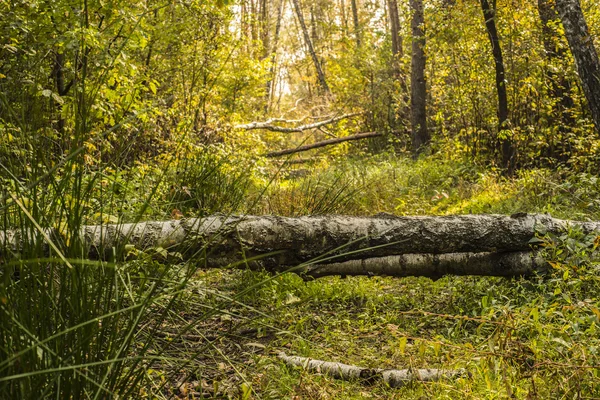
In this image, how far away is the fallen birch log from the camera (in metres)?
2.80

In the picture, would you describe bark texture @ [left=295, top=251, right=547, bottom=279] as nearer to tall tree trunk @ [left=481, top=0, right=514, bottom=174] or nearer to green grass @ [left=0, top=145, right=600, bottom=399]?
green grass @ [left=0, top=145, right=600, bottom=399]

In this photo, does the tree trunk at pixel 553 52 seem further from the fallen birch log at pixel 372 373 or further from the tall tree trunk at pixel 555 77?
the fallen birch log at pixel 372 373

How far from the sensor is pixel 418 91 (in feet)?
47.2

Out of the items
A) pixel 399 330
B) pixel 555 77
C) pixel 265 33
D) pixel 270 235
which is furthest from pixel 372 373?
pixel 265 33

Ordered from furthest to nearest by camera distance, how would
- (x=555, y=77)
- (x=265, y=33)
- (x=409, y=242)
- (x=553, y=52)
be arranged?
(x=265, y=33) < (x=553, y=52) < (x=555, y=77) < (x=409, y=242)

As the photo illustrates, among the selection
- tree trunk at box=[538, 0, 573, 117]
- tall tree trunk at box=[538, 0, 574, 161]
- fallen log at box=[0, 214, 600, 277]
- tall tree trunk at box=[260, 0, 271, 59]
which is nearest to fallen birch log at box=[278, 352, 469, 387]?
fallen log at box=[0, 214, 600, 277]

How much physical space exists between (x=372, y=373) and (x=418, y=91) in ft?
40.2

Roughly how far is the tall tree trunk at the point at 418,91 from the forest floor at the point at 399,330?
7.50m

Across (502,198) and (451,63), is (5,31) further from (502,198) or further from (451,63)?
(451,63)

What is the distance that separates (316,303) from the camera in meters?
4.43

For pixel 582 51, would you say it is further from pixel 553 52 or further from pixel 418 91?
pixel 418 91

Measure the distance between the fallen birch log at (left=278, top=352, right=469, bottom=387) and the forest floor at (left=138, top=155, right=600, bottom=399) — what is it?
0.14 ft

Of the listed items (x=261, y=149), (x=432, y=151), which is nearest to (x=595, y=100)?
(x=261, y=149)

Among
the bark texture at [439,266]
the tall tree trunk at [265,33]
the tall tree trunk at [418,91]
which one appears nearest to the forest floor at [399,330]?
the bark texture at [439,266]
